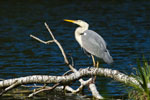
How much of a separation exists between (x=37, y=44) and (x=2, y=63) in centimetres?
448

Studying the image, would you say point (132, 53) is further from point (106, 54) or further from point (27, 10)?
point (27, 10)

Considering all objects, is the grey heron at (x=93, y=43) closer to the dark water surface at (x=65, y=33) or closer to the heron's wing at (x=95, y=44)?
the heron's wing at (x=95, y=44)

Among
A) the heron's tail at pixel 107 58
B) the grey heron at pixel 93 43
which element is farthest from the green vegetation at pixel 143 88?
the grey heron at pixel 93 43

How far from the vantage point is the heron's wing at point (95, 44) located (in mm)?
10773

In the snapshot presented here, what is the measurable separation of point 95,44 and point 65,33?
12311 millimetres

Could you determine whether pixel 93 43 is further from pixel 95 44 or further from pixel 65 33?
pixel 65 33

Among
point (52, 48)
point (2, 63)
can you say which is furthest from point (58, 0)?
point (2, 63)

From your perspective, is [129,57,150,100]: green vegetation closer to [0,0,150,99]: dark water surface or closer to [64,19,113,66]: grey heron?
[0,0,150,99]: dark water surface

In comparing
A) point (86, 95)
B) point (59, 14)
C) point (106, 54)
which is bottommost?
point (86, 95)

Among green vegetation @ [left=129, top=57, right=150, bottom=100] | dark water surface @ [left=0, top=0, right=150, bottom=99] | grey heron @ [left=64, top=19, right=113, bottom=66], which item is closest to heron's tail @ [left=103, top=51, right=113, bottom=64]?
grey heron @ [left=64, top=19, right=113, bottom=66]

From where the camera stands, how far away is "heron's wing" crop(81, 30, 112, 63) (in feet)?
35.3

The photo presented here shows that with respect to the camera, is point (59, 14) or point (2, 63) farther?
point (59, 14)

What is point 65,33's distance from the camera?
918 inches

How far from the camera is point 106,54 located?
420 inches
